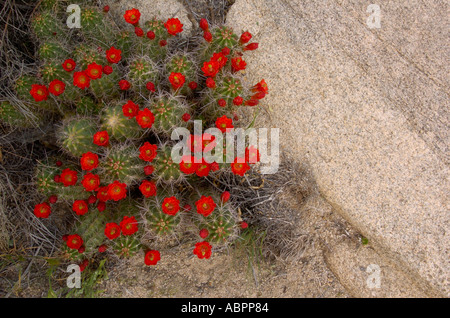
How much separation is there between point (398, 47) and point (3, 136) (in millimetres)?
3443

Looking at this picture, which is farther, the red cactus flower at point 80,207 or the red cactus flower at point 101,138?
the red cactus flower at point 80,207

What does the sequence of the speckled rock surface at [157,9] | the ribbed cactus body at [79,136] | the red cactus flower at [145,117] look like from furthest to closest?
the speckled rock surface at [157,9] < the ribbed cactus body at [79,136] < the red cactus flower at [145,117]

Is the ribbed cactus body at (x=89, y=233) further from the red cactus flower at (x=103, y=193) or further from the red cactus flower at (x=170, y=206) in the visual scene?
the red cactus flower at (x=170, y=206)

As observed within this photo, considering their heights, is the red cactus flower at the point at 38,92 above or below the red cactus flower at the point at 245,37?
below

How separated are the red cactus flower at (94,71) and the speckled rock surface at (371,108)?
1.29 m

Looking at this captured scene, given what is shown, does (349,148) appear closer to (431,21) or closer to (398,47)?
(398,47)

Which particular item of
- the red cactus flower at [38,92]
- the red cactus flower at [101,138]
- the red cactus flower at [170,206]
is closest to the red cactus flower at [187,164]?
the red cactus flower at [170,206]

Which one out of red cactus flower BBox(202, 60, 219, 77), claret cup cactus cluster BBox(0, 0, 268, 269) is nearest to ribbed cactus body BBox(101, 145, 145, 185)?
claret cup cactus cluster BBox(0, 0, 268, 269)

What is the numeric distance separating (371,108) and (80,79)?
91.4 inches

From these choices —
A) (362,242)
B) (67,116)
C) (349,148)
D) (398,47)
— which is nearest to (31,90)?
(67,116)

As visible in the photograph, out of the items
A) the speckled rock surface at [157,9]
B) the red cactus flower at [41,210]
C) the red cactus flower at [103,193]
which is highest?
the speckled rock surface at [157,9]

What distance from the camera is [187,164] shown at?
2.58 metres

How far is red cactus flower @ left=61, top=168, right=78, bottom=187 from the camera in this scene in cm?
264

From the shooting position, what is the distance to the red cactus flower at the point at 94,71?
2.66 m
